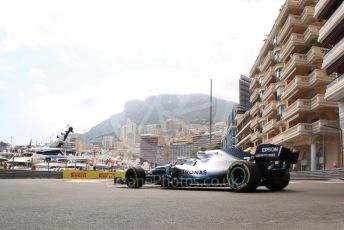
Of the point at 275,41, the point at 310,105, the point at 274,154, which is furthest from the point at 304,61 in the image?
the point at 274,154

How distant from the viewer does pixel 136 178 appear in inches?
560

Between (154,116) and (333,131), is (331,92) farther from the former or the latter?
(154,116)

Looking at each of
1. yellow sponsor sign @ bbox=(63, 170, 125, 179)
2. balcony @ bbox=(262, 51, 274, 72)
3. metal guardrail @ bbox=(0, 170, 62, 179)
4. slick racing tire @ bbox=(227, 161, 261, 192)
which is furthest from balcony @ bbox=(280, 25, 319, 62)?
slick racing tire @ bbox=(227, 161, 261, 192)

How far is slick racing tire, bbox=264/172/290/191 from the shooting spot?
11977 millimetres

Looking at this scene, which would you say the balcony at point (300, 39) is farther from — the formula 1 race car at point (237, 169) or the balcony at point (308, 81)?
the formula 1 race car at point (237, 169)

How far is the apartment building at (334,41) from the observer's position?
32.3 meters

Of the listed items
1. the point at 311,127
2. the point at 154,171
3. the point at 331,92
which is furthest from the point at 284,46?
the point at 154,171

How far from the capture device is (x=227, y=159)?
1210 centimetres

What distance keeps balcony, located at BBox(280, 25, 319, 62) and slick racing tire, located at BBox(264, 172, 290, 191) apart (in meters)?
37.5

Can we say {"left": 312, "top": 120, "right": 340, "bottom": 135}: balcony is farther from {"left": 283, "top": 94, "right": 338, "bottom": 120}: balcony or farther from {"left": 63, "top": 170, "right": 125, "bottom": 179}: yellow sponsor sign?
{"left": 63, "top": 170, "right": 125, "bottom": 179}: yellow sponsor sign

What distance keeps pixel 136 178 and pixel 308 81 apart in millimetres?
35254

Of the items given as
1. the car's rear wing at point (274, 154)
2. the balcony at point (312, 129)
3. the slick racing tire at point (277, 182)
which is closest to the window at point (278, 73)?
the balcony at point (312, 129)

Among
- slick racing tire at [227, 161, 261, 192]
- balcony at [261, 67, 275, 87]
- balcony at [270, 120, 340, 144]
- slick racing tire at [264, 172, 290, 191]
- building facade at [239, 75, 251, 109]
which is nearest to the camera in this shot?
slick racing tire at [227, 161, 261, 192]

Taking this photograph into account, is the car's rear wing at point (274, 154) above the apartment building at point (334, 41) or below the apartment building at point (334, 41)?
below
